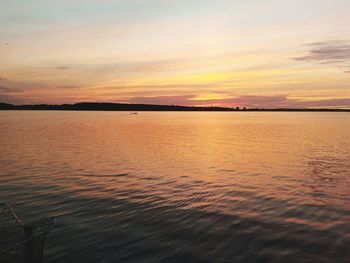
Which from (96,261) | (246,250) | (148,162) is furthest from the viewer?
(148,162)

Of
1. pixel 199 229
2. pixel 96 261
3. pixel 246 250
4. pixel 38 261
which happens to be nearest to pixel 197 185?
pixel 199 229

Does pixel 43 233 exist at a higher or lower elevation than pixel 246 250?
higher

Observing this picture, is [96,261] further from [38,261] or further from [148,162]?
[148,162]

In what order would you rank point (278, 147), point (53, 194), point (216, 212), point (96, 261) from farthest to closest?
1. point (278, 147)
2. point (53, 194)
3. point (216, 212)
4. point (96, 261)

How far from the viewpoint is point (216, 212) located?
19266 millimetres

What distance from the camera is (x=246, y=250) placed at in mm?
14211

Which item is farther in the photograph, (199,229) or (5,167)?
(5,167)

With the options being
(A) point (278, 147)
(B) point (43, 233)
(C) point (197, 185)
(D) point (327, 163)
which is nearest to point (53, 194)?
(C) point (197, 185)

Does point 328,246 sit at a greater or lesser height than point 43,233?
lesser

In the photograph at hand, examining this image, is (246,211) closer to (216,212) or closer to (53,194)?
(216,212)

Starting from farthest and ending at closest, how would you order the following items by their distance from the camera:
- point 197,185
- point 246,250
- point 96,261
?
1. point 197,185
2. point 246,250
3. point 96,261

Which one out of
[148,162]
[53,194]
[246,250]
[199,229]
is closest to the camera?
[246,250]

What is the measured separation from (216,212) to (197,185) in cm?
687

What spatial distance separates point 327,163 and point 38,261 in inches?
1318
